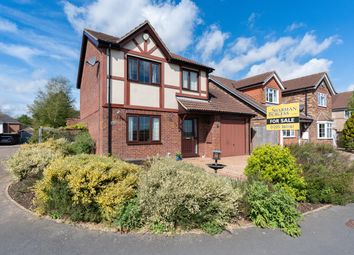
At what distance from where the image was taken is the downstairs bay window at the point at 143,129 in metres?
11.7

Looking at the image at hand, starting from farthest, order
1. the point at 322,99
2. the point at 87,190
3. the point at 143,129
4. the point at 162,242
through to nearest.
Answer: the point at 322,99, the point at 143,129, the point at 87,190, the point at 162,242

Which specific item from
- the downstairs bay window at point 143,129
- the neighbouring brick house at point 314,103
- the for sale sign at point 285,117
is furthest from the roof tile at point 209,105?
the neighbouring brick house at point 314,103

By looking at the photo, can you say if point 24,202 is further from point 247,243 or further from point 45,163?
point 247,243

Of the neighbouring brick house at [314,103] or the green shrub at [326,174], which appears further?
the neighbouring brick house at [314,103]

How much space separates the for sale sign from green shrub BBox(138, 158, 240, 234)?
5031mm

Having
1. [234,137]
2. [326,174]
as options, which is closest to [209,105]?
[234,137]

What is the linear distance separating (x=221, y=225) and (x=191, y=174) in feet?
4.04

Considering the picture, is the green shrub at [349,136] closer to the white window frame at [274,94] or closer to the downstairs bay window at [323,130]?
the downstairs bay window at [323,130]

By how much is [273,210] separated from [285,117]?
4.99 m

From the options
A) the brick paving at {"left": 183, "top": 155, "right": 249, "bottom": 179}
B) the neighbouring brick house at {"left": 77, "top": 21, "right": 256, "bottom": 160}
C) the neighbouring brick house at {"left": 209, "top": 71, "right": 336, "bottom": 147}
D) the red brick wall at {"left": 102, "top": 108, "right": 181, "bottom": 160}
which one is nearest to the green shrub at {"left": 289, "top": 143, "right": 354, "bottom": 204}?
the brick paving at {"left": 183, "top": 155, "right": 249, "bottom": 179}

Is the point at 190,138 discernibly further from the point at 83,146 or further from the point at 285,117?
the point at 285,117

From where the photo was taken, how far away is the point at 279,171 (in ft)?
19.5

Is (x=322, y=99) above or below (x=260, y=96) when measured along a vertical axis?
above

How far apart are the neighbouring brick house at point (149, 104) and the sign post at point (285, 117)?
15.9 ft
